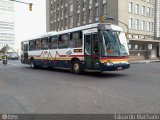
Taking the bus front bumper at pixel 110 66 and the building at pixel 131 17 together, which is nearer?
the bus front bumper at pixel 110 66

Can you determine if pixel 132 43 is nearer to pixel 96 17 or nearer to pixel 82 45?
Answer: pixel 96 17

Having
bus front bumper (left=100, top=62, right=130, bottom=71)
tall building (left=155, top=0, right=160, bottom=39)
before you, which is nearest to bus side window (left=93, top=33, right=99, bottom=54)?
bus front bumper (left=100, top=62, right=130, bottom=71)

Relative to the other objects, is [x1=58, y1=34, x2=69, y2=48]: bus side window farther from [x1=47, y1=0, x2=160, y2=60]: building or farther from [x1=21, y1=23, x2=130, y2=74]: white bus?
[x1=47, y1=0, x2=160, y2=60]: building

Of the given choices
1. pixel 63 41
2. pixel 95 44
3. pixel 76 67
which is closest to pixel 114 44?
pixel 95 44

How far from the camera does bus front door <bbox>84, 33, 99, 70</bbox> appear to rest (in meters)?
14.2

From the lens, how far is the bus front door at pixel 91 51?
1415 cm

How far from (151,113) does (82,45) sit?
9758 mm

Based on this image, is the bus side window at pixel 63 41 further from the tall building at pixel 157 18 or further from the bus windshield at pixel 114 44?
the tall building at pixel 157 18

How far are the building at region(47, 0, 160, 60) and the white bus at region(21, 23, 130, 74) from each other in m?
29.1

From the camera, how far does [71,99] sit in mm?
8008

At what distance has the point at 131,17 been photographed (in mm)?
51125

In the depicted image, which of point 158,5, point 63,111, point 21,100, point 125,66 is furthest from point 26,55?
point 158,5

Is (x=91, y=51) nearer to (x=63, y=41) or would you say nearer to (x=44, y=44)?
(x=63, y=41)

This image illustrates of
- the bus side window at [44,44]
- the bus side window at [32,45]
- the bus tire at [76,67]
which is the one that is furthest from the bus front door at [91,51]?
the bus side window at [32,45]
